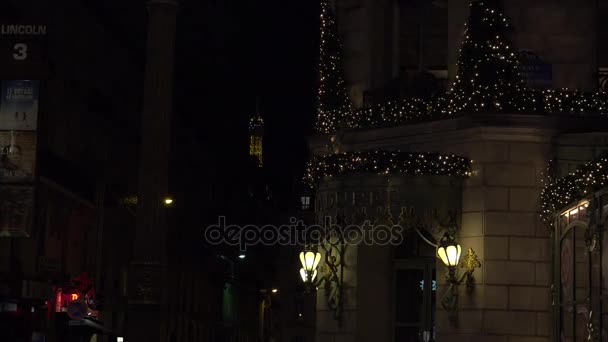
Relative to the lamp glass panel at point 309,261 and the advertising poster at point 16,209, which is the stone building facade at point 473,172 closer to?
the lamp glass panel at point 309,261

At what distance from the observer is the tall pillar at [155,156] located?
24984 millimetres

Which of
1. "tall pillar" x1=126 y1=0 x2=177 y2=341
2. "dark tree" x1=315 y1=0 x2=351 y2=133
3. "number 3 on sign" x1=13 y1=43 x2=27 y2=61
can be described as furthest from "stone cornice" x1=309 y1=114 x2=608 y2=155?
"number 3 on sign" x1=13 y1=43 x2=27 y2=61

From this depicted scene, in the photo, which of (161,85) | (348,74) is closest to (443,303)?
(348,74)

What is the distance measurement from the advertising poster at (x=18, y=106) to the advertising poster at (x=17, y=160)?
0.39 m

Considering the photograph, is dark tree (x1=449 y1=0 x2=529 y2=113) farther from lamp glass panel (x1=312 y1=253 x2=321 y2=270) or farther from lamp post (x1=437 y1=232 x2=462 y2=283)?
lamp glass panel (x1=312 y1=253 x2=321 y2=270)

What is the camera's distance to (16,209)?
89.9 ft

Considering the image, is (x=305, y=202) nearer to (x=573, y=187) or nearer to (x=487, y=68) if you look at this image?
(x=487, y=68)

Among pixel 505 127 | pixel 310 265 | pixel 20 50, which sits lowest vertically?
pixel 310 265

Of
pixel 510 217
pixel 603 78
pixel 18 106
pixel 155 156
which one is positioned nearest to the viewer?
pixel 510 217

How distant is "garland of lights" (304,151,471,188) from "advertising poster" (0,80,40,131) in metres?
8.11

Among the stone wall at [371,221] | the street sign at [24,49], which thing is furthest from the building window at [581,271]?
the street sign at [24,49]

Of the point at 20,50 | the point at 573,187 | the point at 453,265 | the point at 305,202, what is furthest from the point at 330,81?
the point at 305,202

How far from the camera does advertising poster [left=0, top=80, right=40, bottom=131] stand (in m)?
27.9

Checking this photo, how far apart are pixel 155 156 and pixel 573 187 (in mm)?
10988
